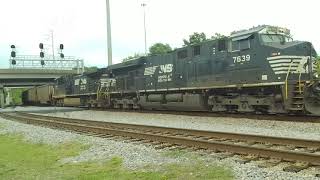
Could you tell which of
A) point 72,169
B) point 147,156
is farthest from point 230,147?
point 72,169

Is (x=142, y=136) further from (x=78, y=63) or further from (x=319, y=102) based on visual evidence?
(x=78, y=63)

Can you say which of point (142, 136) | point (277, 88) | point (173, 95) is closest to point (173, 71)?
point (173, 95)

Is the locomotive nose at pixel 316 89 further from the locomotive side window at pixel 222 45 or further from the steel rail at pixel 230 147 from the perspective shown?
the steel rail at pixel 230 147

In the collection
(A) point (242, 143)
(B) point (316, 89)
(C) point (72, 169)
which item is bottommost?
(C) point (72, 169)

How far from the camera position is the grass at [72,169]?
742 cm

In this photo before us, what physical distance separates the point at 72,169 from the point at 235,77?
1051 cm

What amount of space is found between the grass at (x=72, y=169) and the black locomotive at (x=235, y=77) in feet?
25.1

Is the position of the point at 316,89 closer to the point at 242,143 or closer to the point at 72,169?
the point at 242,143

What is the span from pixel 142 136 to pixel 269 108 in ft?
20.3

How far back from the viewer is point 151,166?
8328mm

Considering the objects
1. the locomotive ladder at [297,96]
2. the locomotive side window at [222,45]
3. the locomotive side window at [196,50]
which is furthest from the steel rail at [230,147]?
the locomotive side window at [196,50]

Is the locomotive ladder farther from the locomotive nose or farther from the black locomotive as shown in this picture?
the locomotive nose

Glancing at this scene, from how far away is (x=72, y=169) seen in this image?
8758 mm

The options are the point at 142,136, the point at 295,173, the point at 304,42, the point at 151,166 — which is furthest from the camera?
the point at 304,42
